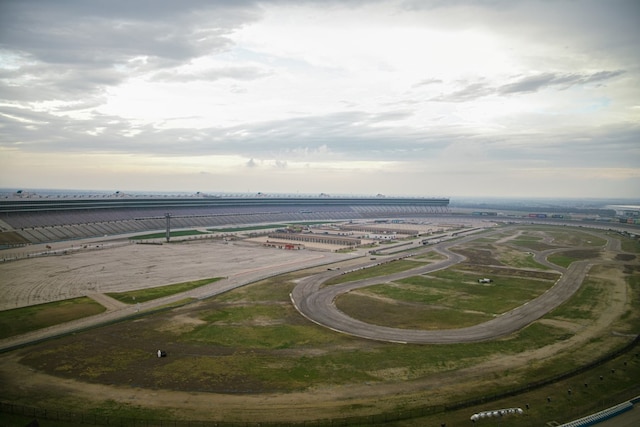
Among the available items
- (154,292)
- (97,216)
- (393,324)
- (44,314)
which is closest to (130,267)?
(154,292)

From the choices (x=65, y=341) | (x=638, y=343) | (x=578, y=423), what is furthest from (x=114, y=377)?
(x=638, y=343)

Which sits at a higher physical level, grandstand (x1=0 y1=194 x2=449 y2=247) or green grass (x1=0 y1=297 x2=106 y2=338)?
grandstand (x1=0 y1=194 x2=449 y2=247)

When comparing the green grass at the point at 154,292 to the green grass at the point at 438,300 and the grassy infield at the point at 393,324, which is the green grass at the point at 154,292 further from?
the green grass at the point at 438,300

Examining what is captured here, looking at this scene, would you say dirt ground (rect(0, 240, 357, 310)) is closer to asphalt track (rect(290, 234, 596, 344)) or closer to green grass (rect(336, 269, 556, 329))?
asphalt track (rect(290, 234, 596, 344))

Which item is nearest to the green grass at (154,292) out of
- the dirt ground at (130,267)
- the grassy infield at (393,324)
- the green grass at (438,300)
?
the grassy infield at (393,324)

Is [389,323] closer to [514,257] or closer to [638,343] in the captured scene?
[638,343]

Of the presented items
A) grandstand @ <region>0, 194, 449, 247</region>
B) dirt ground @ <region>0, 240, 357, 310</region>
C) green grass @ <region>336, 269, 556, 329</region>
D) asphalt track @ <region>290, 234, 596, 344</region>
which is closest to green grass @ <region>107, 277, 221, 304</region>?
dirt ground @ <region>0, 240, 357, 310</region>

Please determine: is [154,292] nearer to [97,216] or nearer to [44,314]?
[44,314]
